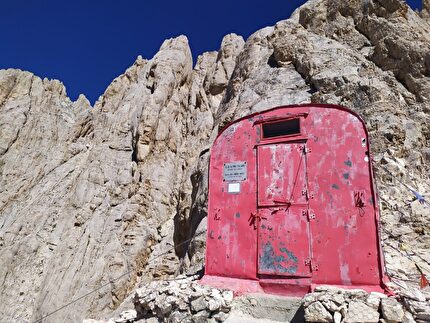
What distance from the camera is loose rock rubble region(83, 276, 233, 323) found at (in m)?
6.19

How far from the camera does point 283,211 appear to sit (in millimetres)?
7016

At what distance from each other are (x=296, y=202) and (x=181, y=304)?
3104 mm

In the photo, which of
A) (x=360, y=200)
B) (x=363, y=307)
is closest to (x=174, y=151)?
(x=360, y=200)

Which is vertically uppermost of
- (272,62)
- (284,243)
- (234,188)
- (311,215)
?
(272,62)

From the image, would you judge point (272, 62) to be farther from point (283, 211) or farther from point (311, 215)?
point (311, 215)

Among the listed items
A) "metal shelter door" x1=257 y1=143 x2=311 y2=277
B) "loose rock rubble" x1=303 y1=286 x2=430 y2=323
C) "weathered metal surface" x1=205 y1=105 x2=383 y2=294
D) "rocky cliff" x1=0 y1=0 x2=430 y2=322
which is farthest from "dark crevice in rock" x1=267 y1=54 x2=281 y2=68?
"loose rock rubble" x1=303 y1=286 x2=430 y2=323

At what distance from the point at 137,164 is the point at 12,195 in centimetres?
1322

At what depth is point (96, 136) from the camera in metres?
29.9

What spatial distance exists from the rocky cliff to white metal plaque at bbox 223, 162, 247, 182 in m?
4.30

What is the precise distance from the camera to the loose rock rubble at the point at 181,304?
6191 mm

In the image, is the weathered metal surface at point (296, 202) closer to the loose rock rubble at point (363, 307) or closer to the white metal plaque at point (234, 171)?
the white metal plaque at point (234, 171)

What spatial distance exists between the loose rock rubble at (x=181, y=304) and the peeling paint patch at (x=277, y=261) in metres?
0.94

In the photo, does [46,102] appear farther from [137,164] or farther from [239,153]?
[239,153]

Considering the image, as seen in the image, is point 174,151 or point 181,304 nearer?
point 181,304
